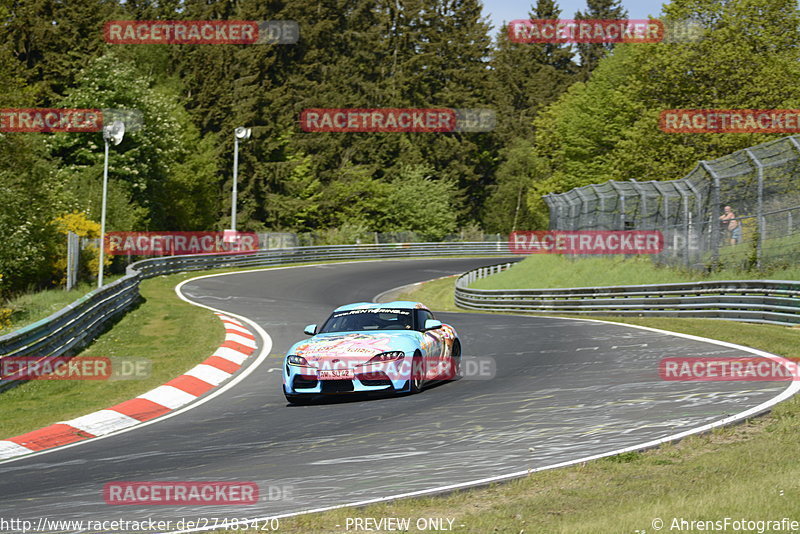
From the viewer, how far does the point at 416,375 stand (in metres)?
12.2

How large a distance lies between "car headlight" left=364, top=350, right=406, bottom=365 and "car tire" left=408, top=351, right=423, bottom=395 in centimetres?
Result: 19

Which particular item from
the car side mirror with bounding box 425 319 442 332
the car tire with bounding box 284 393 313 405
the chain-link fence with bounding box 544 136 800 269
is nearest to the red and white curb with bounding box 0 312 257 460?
the car tire with bounding box 284 393 313 405

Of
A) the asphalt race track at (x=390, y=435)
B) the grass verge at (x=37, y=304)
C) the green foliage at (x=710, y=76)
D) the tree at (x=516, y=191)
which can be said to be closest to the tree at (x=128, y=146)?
the grass verge at (x=37, y=304)

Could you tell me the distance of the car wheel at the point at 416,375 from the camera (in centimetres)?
1203

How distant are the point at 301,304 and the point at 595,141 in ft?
131

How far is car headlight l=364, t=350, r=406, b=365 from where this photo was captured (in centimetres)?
1177

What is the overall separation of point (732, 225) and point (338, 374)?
14.4m

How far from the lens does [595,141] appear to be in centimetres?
6688

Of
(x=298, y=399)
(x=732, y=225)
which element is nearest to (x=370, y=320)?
(x=298, y=399)

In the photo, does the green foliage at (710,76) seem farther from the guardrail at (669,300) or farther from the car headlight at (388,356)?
the car headlight at (388,356)

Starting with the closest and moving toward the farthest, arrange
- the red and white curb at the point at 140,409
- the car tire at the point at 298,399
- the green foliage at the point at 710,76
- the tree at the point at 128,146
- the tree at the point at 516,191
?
the red and white curb at the point at 140,409
the car tire at the point at 298,399
the green foliage at the point at 710,76
the tree at the point at 128,146
the tree at the point at 516,191

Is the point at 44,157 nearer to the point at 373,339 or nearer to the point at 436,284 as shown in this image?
the point at 436,284

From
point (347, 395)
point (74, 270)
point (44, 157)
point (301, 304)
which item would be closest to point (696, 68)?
point (301, 304)

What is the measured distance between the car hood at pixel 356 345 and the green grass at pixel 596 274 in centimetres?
1226
